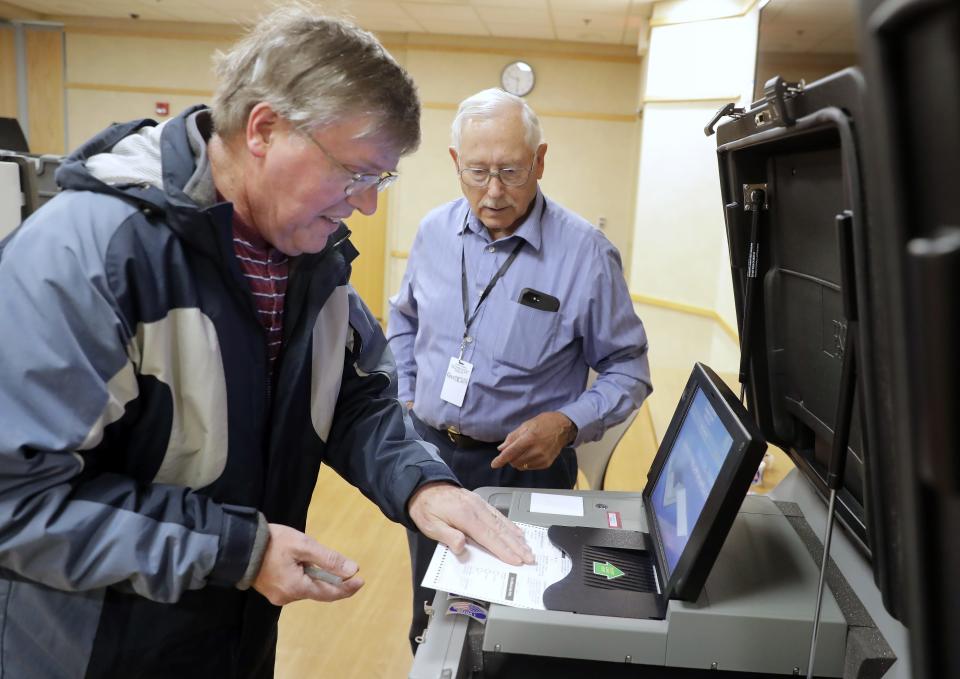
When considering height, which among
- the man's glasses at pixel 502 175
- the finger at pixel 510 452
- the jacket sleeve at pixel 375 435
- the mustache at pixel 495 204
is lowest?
the finger at pixel 510 452

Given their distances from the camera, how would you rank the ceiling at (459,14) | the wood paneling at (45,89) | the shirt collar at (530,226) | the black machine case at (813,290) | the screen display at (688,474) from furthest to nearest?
the wood paneling at (45,89) < the ceiling at (459,14) < the shirt collar at (530,226) < the screen display at (688,474) < the black machine case at (813,290)

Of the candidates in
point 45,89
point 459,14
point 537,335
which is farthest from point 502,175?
point 45,89

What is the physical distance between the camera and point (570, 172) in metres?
7.30

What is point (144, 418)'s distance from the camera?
96 centimetres

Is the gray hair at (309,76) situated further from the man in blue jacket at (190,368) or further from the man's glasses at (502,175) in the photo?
the man's glasses at (502,175)

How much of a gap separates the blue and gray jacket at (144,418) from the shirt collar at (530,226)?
0.81 m

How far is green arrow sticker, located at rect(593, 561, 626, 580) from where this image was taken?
98 cm

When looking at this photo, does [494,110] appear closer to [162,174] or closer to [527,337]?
[527,337]

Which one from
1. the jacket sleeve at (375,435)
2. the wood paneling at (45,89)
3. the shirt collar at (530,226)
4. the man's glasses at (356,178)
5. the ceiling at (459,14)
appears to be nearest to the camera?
the man's glasses at (356,178)

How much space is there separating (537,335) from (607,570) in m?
0.91

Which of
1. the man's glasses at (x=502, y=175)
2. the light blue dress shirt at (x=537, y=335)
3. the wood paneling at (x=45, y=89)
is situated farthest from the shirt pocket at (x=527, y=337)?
the wood paneling at (x=45, y=89)

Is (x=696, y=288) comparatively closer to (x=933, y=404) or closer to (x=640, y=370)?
(x=640, y=370)

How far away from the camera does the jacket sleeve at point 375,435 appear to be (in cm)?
121

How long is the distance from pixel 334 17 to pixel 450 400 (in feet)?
3.41
